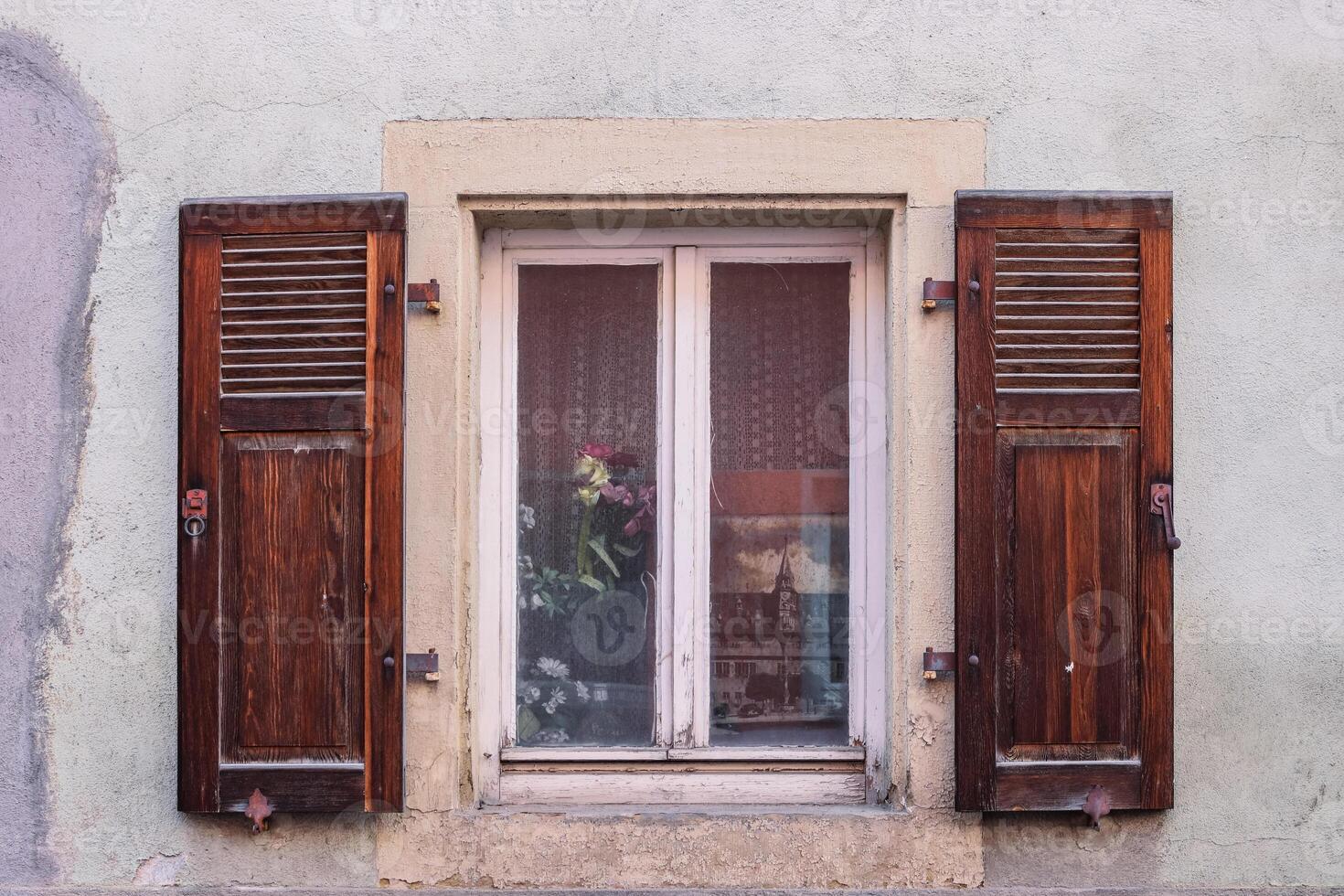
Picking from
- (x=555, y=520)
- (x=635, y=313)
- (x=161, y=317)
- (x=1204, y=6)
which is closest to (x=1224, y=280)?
(x=1204, y=6)

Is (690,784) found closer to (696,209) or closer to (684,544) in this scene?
(684,544)

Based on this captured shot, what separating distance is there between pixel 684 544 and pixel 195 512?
1.47m

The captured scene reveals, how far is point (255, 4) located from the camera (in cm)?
349

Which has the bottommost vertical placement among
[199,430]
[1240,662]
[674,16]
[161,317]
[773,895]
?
[773,895]

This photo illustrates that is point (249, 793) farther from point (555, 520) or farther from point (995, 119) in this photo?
point (995, 119)

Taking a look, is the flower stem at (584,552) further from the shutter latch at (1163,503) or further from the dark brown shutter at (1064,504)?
the shutter latch at (1163,503)

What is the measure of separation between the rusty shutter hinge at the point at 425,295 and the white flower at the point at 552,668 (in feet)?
3.81

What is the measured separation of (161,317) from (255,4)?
102 cm

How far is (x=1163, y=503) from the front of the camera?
3.28 m

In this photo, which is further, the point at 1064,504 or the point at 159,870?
the point at 159,870

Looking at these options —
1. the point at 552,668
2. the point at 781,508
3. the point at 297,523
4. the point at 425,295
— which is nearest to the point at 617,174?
the point at 425,295

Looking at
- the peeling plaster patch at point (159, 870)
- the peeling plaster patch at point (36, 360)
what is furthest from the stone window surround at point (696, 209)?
the peeling plaster patch at point (36, 360)

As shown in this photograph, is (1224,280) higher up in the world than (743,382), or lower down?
higher up

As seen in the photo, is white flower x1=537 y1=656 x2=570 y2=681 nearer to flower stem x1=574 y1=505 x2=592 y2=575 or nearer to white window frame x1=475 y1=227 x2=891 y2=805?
white window frame x1=475 y1=227 x2=891 y2=805
